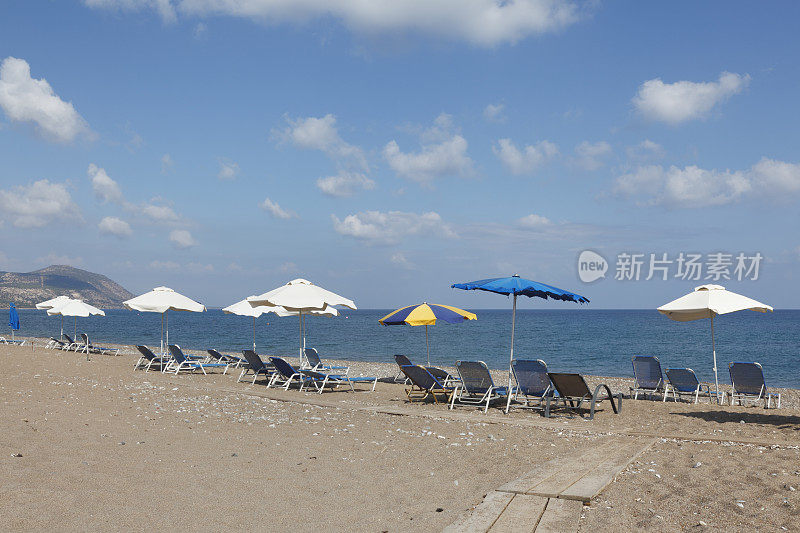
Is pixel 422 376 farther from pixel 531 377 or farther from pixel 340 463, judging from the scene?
pixel 340 463

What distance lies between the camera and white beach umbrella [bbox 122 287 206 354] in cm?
1495

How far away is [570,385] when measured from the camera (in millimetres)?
8945

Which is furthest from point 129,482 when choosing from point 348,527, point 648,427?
point 648,427

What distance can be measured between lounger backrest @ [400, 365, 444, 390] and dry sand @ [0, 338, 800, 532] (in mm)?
625

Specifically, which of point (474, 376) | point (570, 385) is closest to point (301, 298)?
point (474, 376)

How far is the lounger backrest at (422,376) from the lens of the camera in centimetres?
999

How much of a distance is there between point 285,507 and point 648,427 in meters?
5.40

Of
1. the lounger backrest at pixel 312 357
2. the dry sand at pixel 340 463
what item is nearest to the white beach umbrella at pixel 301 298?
the lounger backrest at pixel 312 357

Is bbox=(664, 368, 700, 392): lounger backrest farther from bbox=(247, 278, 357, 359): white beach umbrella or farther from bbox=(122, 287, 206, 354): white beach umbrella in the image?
bbox=(122, 287, 206, 354): white beach umbrella

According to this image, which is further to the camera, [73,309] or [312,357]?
[73,309]

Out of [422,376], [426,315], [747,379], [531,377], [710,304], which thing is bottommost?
[422,376]

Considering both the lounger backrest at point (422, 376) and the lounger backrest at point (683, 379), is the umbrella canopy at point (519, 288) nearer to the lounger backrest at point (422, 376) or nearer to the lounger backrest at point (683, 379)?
the lounger backrest at point (422, 376)

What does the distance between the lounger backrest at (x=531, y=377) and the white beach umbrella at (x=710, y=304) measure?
281 cm

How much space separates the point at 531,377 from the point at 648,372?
3.79 meters
